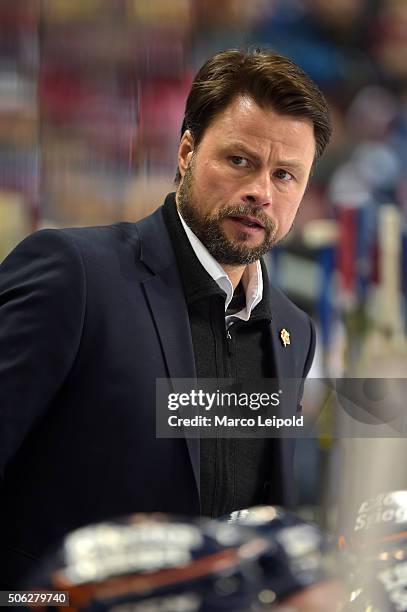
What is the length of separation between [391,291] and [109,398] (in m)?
0.46

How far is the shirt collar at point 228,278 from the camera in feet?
2.85

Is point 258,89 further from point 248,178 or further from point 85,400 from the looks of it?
point 85,400

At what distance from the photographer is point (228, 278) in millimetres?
890

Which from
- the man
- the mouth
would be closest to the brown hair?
the man

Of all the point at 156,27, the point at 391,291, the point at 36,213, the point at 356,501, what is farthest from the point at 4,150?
the point at 356,501

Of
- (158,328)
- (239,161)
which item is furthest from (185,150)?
(158,328)

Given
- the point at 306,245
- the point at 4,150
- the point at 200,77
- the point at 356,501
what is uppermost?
the point at 200,77

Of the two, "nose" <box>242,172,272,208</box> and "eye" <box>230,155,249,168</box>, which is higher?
"eye" <box>230,155,249,168</box>

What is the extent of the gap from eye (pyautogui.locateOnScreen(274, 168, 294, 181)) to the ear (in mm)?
131

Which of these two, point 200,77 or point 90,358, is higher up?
point 200,77

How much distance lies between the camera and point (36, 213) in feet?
3.79

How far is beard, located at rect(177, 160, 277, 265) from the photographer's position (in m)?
0.84

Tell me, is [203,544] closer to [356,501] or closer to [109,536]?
[109,536]

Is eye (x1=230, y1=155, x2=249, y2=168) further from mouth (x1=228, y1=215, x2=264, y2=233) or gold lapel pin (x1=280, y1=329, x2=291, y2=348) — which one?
gold lapel pin (x1=280, y1=329, x2=291, y2=348)
